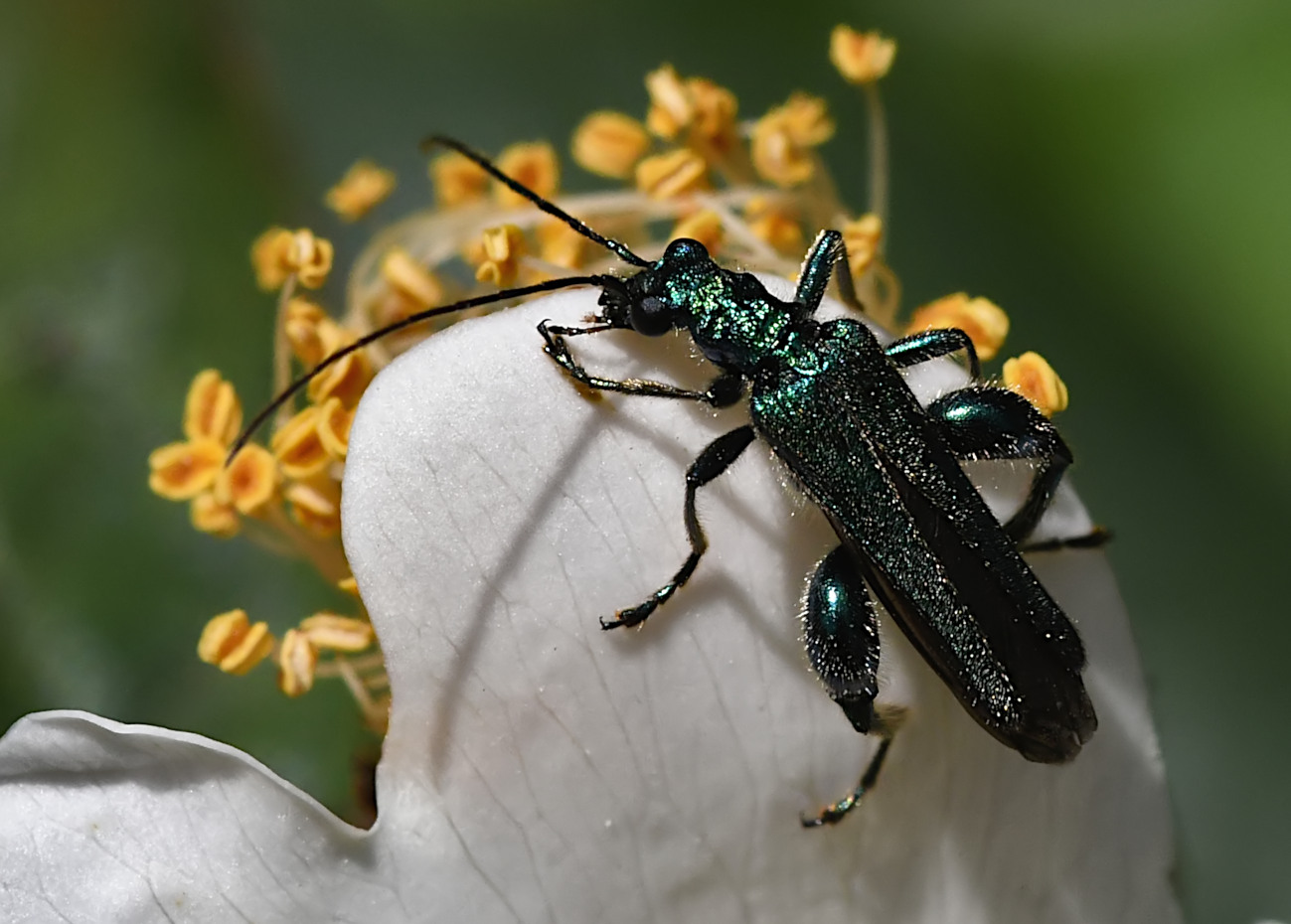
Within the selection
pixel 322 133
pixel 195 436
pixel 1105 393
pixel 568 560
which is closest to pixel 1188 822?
pixel 1105 393

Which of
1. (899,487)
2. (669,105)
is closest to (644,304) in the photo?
(899,487)

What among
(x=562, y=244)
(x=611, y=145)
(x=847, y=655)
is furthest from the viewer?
(x=611, y=145)

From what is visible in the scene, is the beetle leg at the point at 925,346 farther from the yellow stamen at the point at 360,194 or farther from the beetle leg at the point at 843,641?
the yellow stamen at the point at 360,194

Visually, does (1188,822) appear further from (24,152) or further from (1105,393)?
(24,152)

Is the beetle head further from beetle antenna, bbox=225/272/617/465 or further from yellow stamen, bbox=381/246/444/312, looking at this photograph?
yellow stamen, bbox=381/246/444/312

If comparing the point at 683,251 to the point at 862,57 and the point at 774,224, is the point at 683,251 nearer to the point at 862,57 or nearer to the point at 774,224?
the point at 774,224

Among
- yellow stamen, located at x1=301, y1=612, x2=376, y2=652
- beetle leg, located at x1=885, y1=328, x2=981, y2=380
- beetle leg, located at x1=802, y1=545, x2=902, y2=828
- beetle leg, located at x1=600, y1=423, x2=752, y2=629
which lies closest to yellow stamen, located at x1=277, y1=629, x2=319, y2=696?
yellow stamen, located at x1=301, y1=612, x2=376, y2=652

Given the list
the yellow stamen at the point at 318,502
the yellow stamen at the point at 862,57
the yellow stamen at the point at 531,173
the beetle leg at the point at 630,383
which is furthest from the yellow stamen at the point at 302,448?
the yellow stamen at the point at 862,57
